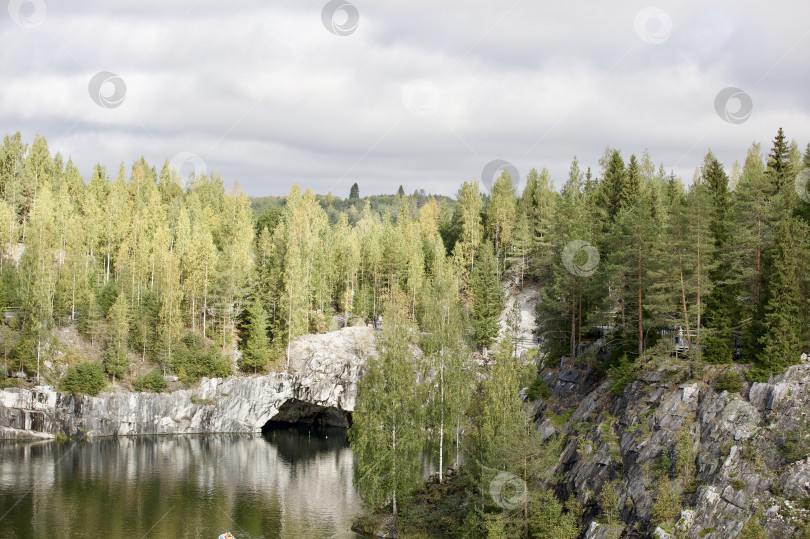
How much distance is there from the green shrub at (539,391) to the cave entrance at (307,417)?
43.3m

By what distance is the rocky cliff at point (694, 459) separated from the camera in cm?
3606

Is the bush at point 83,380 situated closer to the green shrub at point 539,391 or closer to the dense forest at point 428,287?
the dense forest at point 428,287

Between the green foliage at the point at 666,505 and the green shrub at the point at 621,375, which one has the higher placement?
the green shrub at the point at 621,375

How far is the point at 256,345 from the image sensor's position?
94.1 metres

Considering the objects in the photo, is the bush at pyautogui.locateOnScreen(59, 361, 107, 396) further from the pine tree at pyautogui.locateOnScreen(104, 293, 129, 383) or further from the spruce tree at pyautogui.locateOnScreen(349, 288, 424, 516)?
the spruce tree at pyautogui.locateOnScreen(349, 288, 424, 516)

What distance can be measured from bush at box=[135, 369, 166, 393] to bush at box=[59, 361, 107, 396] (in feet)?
15.0

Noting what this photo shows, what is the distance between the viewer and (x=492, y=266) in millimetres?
103812

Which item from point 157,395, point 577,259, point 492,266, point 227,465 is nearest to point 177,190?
point 157,395

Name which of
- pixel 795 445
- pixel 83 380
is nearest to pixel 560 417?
pixel 795 445

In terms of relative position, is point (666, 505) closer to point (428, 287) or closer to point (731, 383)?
point (731, 383)

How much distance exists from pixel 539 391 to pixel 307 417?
170 feet

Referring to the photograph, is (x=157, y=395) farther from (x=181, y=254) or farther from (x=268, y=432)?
(x=181, y=254)

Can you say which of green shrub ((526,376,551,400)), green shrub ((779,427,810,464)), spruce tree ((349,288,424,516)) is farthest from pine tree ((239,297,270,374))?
green shrub ((779,427,810,464))

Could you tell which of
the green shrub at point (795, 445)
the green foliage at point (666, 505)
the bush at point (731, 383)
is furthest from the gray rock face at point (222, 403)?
the green shrub at point (795, 445)
